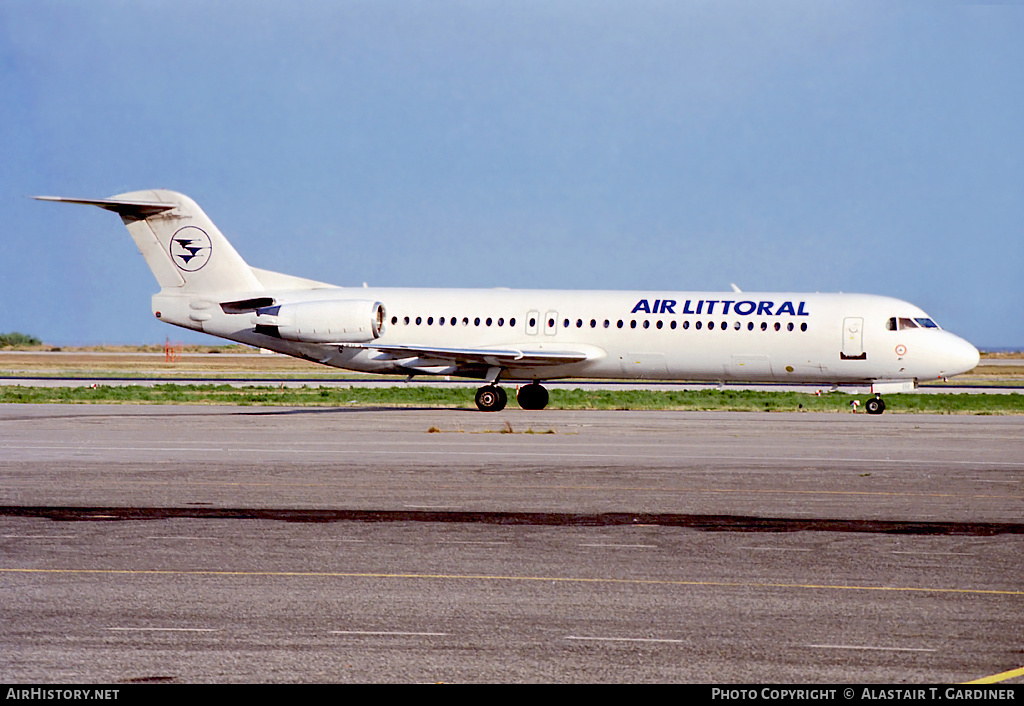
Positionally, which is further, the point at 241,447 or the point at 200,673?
the point at 241,447

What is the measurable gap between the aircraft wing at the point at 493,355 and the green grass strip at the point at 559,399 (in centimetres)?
249

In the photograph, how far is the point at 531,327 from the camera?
3509 centimetres

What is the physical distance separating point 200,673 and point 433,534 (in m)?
5.17

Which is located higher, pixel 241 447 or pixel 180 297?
pixel 180 297

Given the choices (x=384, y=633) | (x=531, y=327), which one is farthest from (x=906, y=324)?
(x=384, y=633)

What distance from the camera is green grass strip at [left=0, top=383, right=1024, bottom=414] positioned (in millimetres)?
36812

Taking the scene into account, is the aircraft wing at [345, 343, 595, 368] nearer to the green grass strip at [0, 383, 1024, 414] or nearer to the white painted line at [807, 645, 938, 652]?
the green grass strip at [0, 383, 1024, 414]

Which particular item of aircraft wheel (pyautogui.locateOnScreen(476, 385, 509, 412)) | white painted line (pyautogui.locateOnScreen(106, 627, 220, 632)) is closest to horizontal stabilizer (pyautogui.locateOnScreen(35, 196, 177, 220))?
aircraft wheel (pyautogui.locateOnScreen(476, 385, 509, 412))

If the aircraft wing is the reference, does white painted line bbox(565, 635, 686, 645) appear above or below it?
below

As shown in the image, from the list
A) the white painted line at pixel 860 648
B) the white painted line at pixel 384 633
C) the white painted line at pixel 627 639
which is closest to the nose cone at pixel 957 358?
the white painted line at pixel 860 648

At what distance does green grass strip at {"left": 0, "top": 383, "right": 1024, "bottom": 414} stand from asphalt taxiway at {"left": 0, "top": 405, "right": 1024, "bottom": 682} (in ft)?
51.8

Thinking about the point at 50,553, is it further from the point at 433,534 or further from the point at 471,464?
the point at 471,464

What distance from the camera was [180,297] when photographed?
120 ft

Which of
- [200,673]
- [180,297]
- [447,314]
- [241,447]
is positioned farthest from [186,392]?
[200,673]
